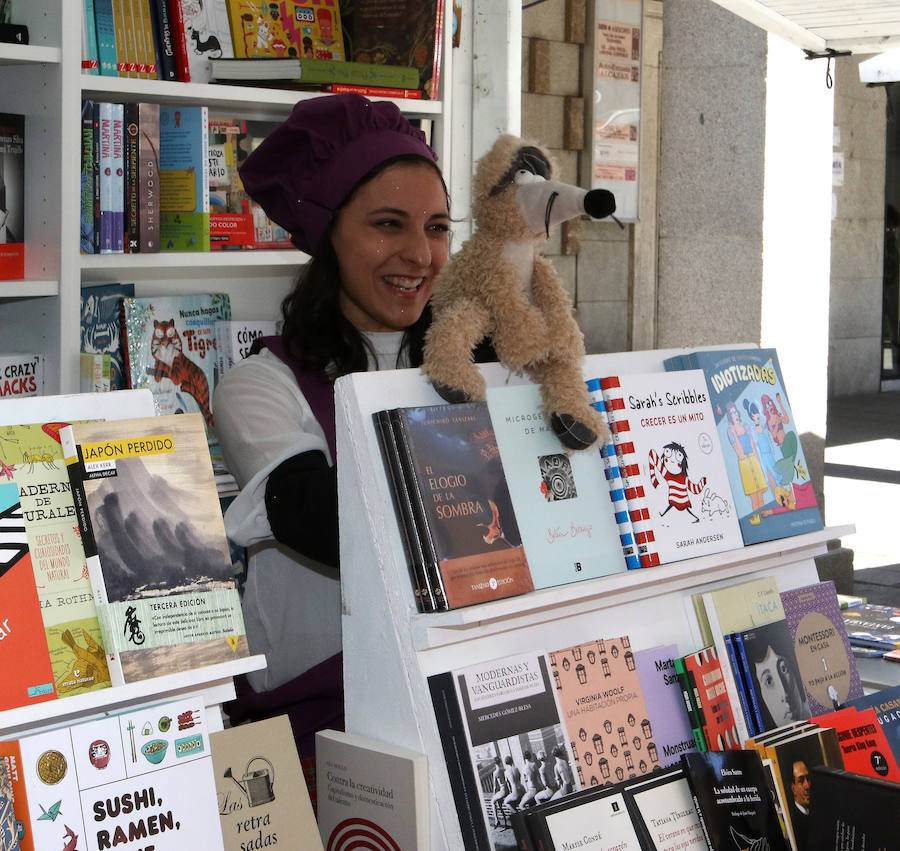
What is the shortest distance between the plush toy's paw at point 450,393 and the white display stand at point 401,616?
0.02 meters

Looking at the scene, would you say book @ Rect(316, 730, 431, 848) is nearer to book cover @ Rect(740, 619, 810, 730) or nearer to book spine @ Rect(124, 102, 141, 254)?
book cover @ Rect(740, 619, 810, 730)

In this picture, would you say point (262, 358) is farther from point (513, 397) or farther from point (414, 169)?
point (513, 397)

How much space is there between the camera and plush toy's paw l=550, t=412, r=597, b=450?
1591 mm

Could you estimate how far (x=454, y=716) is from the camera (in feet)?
4.71

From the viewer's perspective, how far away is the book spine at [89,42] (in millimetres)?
2598

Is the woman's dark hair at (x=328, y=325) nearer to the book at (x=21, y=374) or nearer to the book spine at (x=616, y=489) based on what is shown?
the book spine at (x=616, y=489)

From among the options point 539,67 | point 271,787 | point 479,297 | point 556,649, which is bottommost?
point 271,787

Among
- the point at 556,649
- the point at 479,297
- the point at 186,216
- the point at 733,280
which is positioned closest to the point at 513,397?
the point at 479,297

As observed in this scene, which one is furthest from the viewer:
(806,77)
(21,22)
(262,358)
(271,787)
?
(806,77)

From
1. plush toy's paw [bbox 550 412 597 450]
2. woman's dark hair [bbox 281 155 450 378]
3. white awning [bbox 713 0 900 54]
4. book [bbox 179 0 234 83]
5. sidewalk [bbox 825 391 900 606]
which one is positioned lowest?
sidewalk [bbox 825 391 900 606]

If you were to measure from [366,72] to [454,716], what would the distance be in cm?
192

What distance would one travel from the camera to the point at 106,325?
2.72 meters

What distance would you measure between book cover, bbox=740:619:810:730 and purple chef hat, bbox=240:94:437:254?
38.2 inches

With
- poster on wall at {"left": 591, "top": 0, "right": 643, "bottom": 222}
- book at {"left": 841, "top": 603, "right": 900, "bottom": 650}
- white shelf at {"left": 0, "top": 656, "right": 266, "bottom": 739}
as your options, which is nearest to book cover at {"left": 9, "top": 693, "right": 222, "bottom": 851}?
white shelf at {"left": 0, "top": 656, "right": 266, "bottom": 739}
